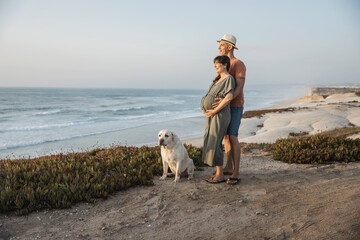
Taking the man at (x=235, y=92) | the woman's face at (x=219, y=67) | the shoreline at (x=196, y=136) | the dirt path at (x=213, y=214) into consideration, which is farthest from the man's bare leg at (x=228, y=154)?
the shoreline at (x=196, y=136)

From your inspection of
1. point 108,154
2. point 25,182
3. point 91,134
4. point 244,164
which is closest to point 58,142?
point 91,134

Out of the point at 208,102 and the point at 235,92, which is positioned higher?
the point at 235,92

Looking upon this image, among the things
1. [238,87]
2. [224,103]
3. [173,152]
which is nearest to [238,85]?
[238,87]

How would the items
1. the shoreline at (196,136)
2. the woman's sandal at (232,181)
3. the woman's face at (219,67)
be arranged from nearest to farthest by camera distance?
the woman's face at (219,67)
the woman's sandal at (232,181)
the shoreline at (196,136)

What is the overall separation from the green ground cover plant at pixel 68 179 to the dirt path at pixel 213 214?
0.62ft

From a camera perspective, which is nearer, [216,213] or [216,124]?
[216,213]

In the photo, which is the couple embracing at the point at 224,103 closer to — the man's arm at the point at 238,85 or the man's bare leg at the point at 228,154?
the man's arm at the point at 238,85

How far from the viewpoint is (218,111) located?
5059mm

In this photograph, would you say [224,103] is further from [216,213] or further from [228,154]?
[216,213]

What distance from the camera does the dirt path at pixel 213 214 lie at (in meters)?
3.68

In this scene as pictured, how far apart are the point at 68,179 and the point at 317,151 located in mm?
6851

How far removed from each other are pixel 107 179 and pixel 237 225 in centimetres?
293

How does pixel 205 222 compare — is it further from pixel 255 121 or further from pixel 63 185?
pixel 255 121

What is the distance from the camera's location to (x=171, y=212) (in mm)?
4324
